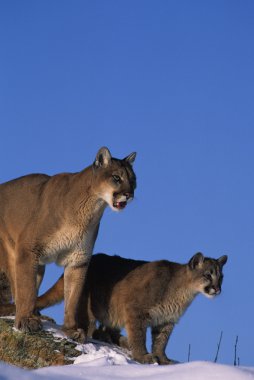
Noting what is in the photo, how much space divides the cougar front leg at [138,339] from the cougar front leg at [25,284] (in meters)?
1.68

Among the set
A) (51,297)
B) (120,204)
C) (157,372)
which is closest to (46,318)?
(51,297)

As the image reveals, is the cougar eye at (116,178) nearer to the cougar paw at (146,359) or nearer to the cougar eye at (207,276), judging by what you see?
the cougar eye at (207,276)

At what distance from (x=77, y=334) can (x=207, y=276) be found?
275cm

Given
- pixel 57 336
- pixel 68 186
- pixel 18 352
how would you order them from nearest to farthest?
pixel 18 352 → pixel 57 336 → pixel 68 186

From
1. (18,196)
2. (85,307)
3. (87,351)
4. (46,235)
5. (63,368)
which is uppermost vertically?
(18,196)

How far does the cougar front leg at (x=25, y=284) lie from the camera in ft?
39.2

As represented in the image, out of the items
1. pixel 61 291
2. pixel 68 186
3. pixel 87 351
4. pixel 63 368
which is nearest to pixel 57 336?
pixel 87 351

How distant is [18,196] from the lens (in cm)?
1316

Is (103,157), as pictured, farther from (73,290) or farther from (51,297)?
(51,297)

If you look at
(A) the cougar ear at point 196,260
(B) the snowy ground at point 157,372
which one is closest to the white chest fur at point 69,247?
(A) the cougar ear at point 196,260

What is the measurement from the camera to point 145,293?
42.3 ft

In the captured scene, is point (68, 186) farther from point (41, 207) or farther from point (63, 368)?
point (63, 368)

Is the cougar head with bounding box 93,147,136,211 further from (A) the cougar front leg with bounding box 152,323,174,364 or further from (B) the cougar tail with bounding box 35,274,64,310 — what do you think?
(A) the cougar front leg with bounding box 152,323,174,364

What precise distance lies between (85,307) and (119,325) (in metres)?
0.70
